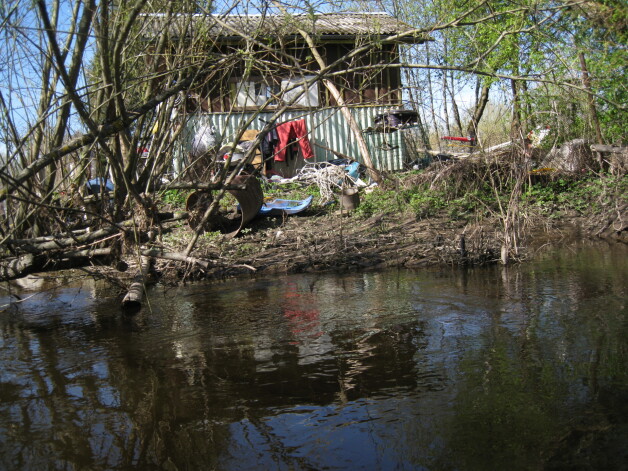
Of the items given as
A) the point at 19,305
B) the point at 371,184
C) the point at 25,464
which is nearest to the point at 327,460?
the point at 25,464

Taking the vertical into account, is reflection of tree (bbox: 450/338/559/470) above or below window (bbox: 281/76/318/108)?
below

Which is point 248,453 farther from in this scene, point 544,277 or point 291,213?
point 291,213

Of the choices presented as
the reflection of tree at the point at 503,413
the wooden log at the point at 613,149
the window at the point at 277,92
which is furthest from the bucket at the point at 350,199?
the reflection of tree at the point at 503,413

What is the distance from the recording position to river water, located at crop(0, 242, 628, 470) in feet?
10.5

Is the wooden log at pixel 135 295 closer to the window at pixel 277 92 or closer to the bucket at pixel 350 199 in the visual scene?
the window at pixel 277 92

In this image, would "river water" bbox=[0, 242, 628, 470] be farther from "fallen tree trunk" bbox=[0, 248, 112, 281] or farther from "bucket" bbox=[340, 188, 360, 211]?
"bucket" bbox=[340, 188, 360, 211]

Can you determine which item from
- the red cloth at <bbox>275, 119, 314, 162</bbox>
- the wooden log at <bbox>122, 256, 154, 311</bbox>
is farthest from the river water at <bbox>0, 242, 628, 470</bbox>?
the red cloth at <bbox>275, 119, 314, 162</bbox>

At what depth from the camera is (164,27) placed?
18.5 ft

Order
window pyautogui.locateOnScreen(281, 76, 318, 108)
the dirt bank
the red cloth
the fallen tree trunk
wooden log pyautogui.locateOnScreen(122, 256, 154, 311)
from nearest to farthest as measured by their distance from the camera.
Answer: window pyautogui.locateOnScreen(281, 76, 318, 108)
the fallen tree trunk
wooden log pyautogui.locateOnScreen(122, 256, 154, 311)
the dirt bank
the red cloth

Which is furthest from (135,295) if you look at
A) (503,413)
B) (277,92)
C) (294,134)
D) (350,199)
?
(294,134)

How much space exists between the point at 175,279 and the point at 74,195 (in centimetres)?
244

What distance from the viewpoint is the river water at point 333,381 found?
10.5 ft

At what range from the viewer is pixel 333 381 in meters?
4.15

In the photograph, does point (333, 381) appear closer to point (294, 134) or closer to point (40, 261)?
point (40, 261)
